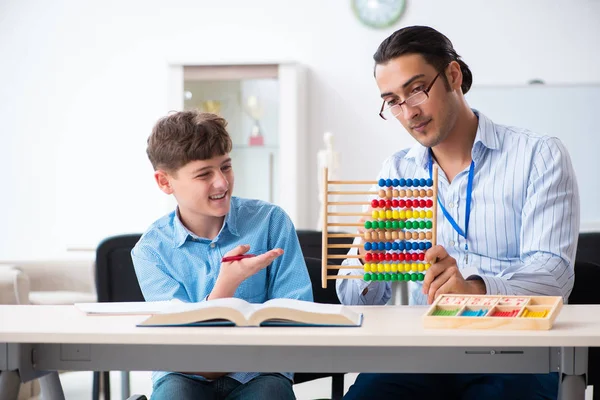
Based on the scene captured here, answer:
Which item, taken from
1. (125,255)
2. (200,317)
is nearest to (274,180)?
(125,255)

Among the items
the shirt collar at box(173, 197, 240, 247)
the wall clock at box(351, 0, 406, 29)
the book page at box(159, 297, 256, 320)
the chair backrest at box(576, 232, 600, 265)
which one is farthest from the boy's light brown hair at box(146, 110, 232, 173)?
the wall clock at box(351, 0, 406, 29)

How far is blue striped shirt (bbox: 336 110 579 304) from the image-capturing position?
6.83 feet

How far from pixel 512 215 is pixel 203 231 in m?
0.84

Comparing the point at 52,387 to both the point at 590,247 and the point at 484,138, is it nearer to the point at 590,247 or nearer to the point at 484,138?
the point at 484,138

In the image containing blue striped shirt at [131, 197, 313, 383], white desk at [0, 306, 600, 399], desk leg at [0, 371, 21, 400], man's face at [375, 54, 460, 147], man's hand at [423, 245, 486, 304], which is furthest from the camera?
man's face at [375, 54, 460, 147]

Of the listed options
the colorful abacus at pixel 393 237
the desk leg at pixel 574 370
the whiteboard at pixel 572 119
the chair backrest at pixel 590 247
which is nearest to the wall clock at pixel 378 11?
the whiteboard at pixel 572 119

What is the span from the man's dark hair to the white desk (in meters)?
0.89

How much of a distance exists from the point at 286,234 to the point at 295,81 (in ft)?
12.2

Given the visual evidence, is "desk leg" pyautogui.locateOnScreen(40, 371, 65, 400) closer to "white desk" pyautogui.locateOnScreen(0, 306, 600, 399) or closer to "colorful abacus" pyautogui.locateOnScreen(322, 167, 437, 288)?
"white desk" pyautogui.locateOnScreen(0, 306, 600, 399)

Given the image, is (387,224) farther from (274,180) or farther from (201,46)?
(201,46)

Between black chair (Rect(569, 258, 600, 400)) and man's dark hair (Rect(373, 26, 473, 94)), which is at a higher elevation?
man's dark hair (Rect(373, 26, 473, 94))

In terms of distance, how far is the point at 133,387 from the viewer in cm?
448

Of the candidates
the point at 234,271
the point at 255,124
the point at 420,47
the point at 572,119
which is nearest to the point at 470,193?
the point at 420,47

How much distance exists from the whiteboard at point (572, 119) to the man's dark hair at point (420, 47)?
345 centimetres
